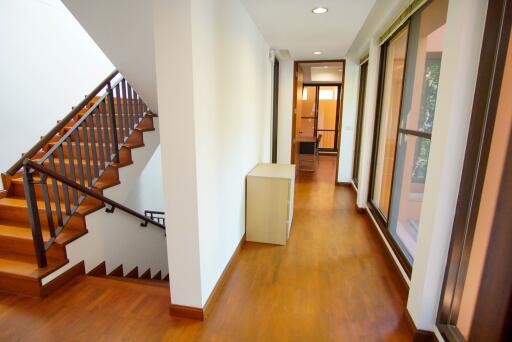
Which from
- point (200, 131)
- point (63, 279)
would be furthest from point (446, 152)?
point (63, 279)

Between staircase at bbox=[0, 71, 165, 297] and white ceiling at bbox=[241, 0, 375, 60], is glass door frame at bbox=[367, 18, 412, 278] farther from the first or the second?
staircase at bbox=[0, 71, 165, 297]

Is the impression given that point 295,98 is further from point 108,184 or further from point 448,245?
point 448,245

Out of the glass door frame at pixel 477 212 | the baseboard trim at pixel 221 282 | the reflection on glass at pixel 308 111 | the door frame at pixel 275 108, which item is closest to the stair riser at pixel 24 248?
the baseboard trim at pixel 221 282

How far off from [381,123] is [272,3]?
2.05m

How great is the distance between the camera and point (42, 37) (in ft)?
11.6

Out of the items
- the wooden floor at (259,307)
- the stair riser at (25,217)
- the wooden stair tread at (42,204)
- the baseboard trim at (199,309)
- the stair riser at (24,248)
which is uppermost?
the wooden stair tread at (42,204)

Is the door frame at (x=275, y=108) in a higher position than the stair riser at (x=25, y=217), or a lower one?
higher

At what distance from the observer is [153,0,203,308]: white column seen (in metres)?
1.57

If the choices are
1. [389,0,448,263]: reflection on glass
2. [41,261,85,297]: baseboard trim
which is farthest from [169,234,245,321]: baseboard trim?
[389,0,448,263]: reflection on glass

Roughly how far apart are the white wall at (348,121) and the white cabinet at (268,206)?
2.64 m

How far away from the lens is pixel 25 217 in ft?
9.33

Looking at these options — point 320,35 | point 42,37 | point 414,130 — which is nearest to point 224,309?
Answer: point 414,130

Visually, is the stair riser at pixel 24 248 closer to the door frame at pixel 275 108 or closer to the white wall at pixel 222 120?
the white wall at pixel 222 120

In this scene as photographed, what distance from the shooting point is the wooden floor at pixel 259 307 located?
185 cm
